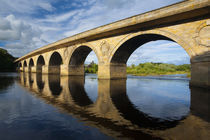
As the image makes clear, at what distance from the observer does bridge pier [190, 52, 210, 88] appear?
10.1 m

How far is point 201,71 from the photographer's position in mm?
10508

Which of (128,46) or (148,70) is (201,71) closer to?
(128,46)

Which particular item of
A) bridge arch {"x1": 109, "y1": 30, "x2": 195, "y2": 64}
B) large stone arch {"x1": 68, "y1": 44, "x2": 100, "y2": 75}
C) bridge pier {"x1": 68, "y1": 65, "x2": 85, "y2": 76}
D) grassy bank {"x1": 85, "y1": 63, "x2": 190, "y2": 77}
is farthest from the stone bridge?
grassy bank {"x1": 85, "y1": 63, "x2": 190, "y2": 77}

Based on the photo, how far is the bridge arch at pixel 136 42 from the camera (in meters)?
11.9

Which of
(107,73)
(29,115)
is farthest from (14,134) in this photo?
(107,73)

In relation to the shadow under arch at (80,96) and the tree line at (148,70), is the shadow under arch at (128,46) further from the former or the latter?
the tree line at (148,70)

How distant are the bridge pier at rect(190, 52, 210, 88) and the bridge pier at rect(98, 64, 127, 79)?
9.60 metres

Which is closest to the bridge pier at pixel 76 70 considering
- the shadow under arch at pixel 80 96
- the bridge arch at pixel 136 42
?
the bridge arch at pixel 136 42

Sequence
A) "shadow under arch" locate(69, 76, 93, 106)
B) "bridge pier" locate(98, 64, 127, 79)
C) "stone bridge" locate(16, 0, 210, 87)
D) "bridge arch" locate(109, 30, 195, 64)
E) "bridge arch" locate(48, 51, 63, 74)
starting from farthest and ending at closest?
"bridge arch" locate(48, 51, 63, 74), "bridge pier" locate(98, 64, 127, 79), "bridge arch" locate(109, 30, 195, 64), "stone bridge" locate(16, 0, 210, 87), "shadow under arch" locate(69, 76, 93, 106)

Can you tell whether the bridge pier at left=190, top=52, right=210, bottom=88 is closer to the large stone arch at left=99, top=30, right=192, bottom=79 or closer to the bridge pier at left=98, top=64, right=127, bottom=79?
the large stone arch at left=99, top=30, right=192, bottom=79

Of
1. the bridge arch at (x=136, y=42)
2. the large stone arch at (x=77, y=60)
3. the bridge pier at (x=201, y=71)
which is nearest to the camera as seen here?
the bridge pier at (x=201, y=71)

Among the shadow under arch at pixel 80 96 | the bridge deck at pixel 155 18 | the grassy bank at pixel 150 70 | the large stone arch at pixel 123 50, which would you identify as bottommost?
the shadow under arch at pixel 80 96

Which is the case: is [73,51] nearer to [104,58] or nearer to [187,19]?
[104,58]

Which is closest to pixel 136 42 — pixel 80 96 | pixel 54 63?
pixel 80 96
